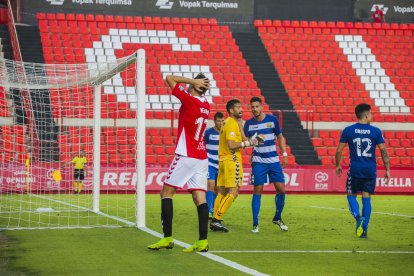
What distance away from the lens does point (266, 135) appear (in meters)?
12.9

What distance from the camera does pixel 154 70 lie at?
1278 inches

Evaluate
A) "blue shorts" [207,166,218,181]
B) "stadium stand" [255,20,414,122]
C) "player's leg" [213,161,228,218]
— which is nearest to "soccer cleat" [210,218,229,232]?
"player's leg" [213,161,228,218]

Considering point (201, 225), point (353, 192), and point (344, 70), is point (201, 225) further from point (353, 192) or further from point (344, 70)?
point (344, 70)

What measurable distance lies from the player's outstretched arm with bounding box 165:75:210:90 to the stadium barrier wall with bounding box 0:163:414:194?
13.5 m

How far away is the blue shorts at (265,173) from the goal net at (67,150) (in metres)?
1.81

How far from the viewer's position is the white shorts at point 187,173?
962 cm

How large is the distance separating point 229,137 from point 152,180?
46.3 ft

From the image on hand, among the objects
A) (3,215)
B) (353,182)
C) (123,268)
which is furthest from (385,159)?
(3,215)

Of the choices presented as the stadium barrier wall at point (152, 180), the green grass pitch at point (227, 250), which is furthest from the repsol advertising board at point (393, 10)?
the green grass pitch at point (227, 250)

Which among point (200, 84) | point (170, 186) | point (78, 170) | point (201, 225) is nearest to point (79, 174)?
point (78, 170)

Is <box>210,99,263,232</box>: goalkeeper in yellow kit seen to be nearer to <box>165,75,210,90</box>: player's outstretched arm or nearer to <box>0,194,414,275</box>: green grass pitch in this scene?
<box>0,194,414,275</box>: green grass pitch

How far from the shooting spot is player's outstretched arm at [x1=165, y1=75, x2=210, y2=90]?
9.44 m

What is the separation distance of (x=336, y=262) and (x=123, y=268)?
7.80 feet

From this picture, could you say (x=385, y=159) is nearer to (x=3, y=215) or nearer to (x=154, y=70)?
(x=3, y=215)
